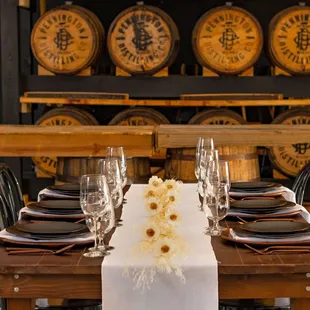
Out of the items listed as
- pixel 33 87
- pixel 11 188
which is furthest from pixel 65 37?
pixel 11 188

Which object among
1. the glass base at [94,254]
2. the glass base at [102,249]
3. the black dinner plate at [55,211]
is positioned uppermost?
the black dinner plate at [55,211]

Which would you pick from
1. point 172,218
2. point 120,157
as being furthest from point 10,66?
point 172,218

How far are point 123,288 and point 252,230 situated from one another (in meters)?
0.49

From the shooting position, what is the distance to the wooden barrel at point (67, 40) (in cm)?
558

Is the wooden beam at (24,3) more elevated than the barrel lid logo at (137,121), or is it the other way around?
the wooden beam at (24,3)

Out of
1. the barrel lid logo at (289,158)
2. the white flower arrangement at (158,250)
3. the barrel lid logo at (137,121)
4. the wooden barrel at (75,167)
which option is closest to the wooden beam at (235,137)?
the wooden barrel at (75,167)

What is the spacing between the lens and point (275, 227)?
2.36m

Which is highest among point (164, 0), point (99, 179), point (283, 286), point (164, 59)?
point (164, 0)

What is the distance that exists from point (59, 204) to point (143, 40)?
2902 mm

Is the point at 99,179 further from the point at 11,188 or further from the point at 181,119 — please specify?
the point at 181,119

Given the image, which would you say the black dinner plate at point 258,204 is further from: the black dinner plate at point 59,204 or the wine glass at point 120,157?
the black dinner plate at point 59,204

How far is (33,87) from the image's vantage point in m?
5.73

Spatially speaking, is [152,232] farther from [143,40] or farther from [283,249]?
[143,40]

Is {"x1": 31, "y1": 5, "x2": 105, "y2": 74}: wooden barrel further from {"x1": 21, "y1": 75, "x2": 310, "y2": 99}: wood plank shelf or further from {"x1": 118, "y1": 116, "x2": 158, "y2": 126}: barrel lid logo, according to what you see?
{"x1": 118, "y1": 116, "x2": 158, "y2": 126}: barrel lid logo
